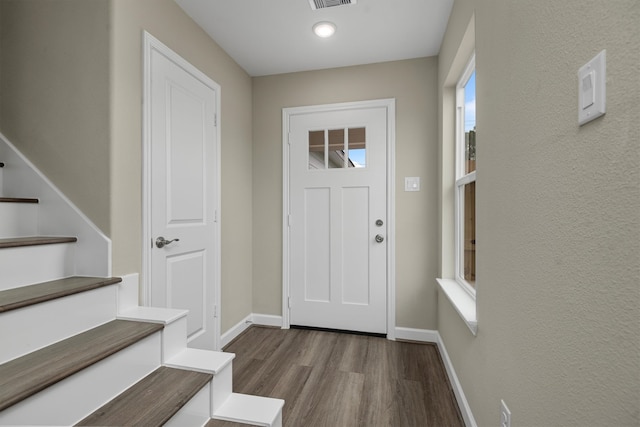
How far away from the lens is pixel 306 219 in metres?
2.88

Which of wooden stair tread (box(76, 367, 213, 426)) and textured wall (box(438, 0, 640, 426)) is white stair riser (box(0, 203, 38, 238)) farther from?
textured wall (box(438, 0, 640, 426))

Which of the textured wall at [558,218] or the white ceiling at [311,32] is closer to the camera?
the textured wall at [558,218]

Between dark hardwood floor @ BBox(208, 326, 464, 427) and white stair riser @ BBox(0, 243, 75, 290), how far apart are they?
1065mm

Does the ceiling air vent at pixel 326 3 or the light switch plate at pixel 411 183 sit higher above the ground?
Result: the ceiling air vent at pixel 326 3

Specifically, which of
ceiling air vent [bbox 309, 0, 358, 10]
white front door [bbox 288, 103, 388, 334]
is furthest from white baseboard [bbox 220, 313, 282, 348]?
ceiling air vent [bbox 309, 0, 358, 10]

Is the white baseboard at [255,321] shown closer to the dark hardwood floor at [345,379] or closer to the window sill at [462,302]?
the dark hardwood floor at [345,379]

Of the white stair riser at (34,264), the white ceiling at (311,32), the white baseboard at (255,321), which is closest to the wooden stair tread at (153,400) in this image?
the white stair riser at (34,264)

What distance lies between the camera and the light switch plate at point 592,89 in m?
0.57

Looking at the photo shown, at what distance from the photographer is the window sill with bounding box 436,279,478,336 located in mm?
1433

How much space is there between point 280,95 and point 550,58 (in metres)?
2.52

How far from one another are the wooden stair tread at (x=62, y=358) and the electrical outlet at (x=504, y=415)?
146 centimetres

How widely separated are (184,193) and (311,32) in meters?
1.53

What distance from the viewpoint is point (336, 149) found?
2.83 m

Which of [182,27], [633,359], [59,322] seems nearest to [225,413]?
[59,322]
